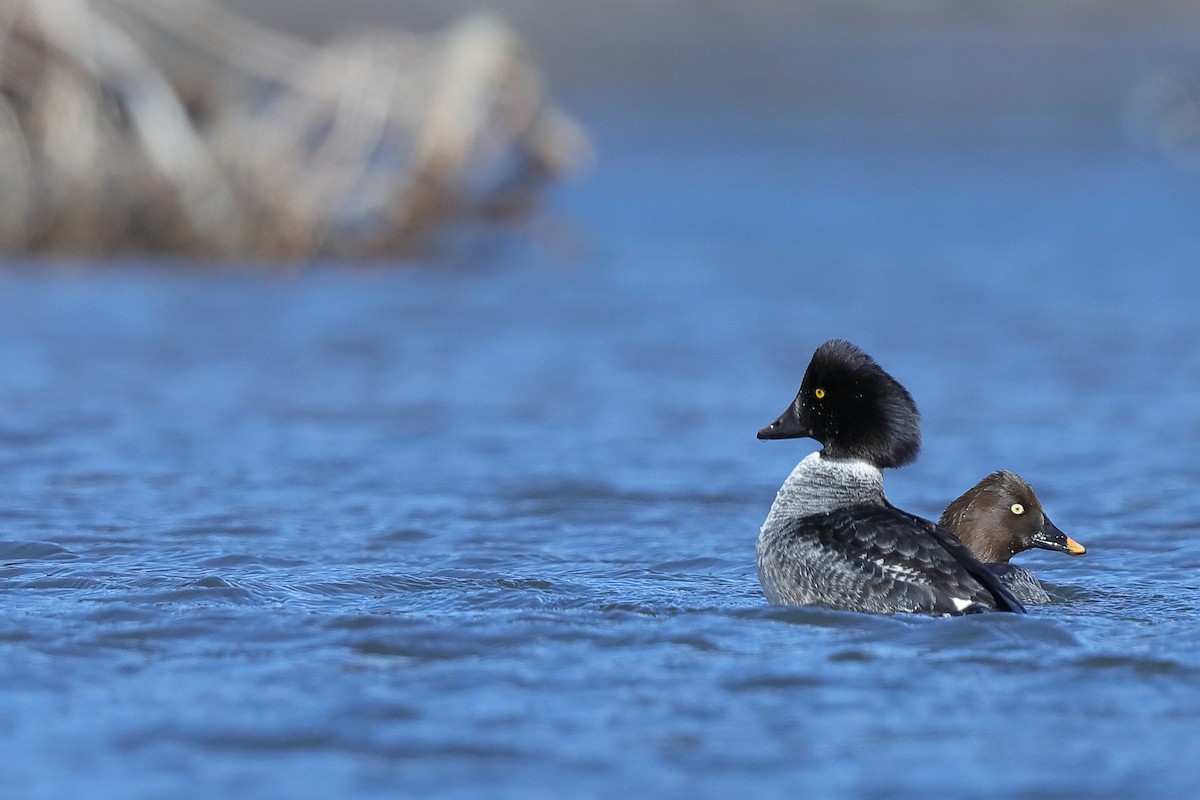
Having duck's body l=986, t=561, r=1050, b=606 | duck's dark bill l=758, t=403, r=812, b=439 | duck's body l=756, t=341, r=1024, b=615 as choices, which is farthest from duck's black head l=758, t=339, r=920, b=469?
duck's body l=986, t=561, r=1050, b=606

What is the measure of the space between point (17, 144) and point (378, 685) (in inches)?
444

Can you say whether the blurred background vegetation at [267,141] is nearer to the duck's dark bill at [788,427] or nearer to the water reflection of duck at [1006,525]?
the water reflection of duck at [1006,525]

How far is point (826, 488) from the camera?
23.0 ft

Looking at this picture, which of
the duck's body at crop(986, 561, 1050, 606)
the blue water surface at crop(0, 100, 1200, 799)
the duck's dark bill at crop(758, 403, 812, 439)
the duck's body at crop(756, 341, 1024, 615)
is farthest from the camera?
the duck's dark bill at crop(758, 403, 812, 439)

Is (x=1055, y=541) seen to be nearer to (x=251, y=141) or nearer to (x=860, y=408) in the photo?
(x=860, y=408)

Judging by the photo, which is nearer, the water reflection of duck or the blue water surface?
the blue water surface

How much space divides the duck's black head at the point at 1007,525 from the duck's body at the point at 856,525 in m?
0.83

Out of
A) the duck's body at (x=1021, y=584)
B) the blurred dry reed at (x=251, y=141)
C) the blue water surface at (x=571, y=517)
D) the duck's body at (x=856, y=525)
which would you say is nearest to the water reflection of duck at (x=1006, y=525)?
the blue water surface at (x=571, y=517)

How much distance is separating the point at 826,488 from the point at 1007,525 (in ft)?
3.60

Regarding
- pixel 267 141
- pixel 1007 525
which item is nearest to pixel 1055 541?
pixel 1007 525

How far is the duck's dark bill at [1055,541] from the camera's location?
24.8ft

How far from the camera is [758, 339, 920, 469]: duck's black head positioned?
6945mm

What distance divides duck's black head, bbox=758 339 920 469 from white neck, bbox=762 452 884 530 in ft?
0.14

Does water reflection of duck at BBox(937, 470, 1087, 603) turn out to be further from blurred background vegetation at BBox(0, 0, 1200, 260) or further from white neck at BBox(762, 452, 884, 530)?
blurred background vegetation at BBox(0, 0, 1200, 260)
